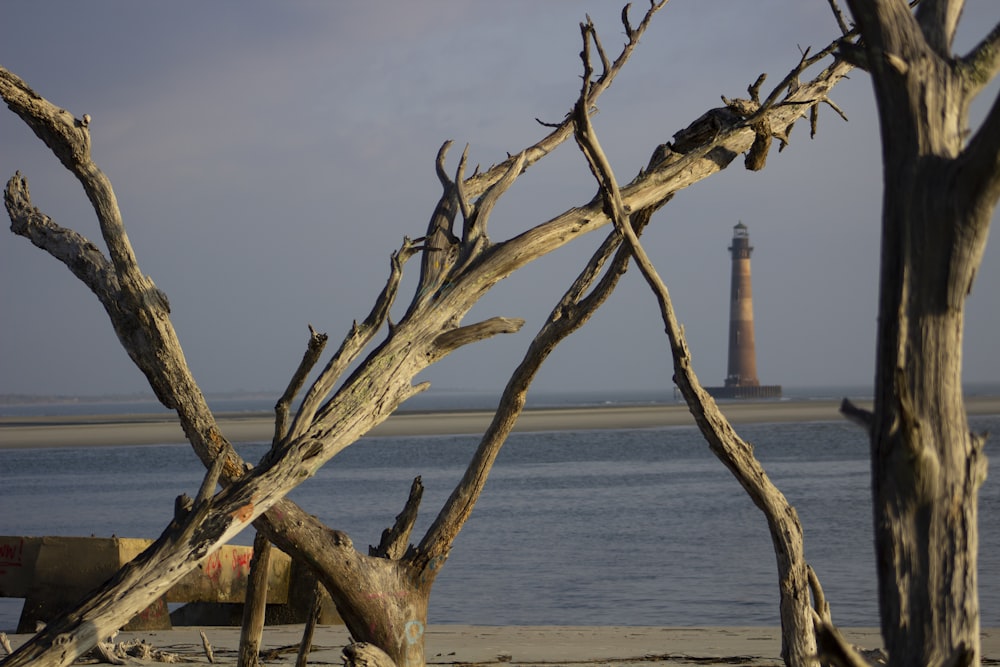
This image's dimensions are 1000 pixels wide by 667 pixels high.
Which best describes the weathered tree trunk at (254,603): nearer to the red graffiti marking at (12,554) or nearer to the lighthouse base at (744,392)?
the red graffiti marking at (12,554)

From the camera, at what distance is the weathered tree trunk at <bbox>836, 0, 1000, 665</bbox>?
8.44 feet

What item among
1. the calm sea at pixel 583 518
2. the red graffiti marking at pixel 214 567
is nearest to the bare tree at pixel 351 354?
the red graffiti marking at pixel 214 567

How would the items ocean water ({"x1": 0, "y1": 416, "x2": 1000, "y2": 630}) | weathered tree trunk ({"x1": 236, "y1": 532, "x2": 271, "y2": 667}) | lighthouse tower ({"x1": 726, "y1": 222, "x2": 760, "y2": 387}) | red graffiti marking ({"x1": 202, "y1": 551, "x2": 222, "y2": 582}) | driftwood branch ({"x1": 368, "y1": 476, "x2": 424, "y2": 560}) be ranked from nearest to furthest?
driftwood branch ({"x1": 368, "y1": 476, "x2": 424, "y2": 560})
weathered tree trunk ({"x1": 236, "y1": 532, "x2": 271, "y2": 667})
red graffiti marking ({"x1": 202, "y1": 551, "x2": 222, "y2": 582})
ocean water ({"x1": 0, "y1": 416, "x2": 1000, "y2": 630})
lighthouse tower ({"x1": 726, "y1": 222, "x2": 760, "y2": 387})

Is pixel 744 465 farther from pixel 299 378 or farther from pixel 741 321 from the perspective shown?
pixel 741 321

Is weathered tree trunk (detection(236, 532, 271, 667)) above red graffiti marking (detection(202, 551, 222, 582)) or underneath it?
above

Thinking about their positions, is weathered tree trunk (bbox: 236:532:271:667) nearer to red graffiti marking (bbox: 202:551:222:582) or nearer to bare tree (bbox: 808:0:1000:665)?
bare tree (bbox: 808:0:1000:665)

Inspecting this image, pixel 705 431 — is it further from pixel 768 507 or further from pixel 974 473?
pixel 974 473

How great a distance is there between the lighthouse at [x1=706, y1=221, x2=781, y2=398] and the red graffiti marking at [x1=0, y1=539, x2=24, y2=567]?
75.2 meters

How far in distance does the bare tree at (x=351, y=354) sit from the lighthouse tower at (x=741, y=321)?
256 feet

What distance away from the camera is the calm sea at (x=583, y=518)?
11961 millimetres

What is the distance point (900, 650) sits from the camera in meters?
2.62

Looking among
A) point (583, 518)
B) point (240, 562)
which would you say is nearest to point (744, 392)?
point (583, 518)

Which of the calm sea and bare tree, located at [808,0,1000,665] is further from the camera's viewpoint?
the calm sea

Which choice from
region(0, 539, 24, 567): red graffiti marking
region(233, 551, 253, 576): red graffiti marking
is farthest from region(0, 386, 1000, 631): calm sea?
region(233, 551, 253, 576): red graffiti marking
